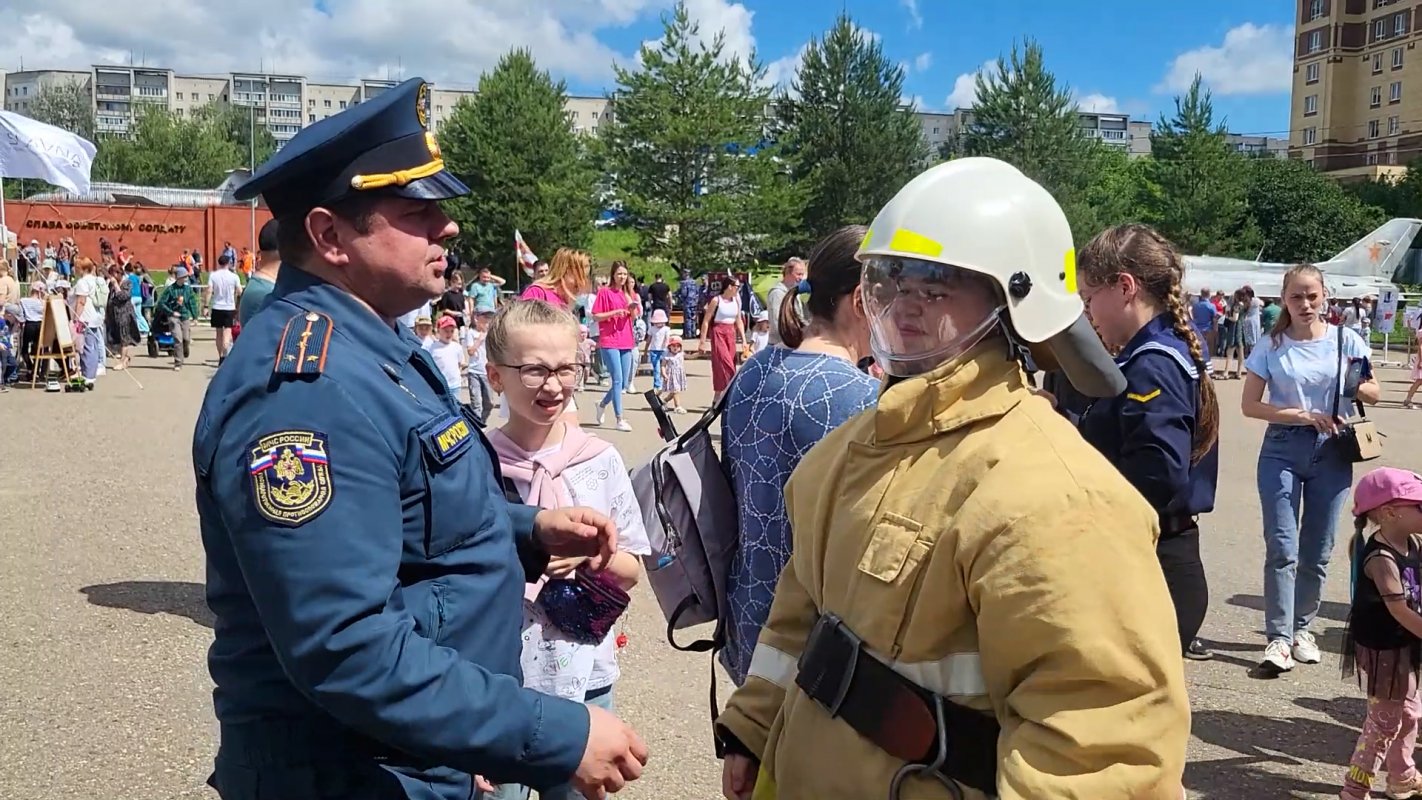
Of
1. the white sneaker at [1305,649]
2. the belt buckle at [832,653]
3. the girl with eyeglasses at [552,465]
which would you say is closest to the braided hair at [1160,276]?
the girl with eyeglasses at [552,465]

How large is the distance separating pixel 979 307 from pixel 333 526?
3.71 feet

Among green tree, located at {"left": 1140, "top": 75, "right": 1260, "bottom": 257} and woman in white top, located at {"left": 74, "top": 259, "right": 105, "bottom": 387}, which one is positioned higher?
green tree, located at {"left": 1140, "top": 75, "right": 1260, "bottom": 257}

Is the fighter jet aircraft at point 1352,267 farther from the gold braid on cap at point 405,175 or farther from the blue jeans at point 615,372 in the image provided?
the gold braid on cap at point 405,175

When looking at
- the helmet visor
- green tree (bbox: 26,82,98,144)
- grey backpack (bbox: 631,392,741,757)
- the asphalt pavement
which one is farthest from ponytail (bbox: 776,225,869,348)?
green tree (bbox: 26,82,98,144)

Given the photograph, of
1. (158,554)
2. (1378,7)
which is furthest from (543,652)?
(1378,7)

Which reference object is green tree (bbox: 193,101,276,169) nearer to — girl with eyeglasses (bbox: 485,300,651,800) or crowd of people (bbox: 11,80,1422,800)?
girl with eyeglasses (bbox: 485,300,651,800)

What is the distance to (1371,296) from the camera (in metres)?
37.2

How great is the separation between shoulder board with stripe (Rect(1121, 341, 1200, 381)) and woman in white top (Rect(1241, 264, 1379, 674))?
2.56 meters

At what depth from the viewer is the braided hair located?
3982 mm

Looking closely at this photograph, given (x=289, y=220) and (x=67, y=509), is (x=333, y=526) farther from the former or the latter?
(x=67, y=509)

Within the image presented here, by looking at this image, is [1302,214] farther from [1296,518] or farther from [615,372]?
[1296,518]

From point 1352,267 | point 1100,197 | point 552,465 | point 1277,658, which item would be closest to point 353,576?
point 552,465

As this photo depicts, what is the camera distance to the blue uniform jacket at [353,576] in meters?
1.72

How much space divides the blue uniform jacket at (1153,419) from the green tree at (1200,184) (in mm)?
56945
